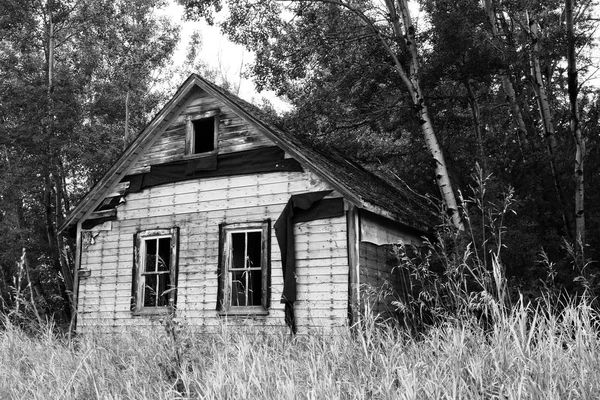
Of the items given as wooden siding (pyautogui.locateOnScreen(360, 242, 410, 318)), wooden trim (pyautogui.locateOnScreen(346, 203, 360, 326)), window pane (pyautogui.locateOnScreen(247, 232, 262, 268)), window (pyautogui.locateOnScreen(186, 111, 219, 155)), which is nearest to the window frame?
window (pyautogui.locateOnScreen(186, 111, 219, 155))

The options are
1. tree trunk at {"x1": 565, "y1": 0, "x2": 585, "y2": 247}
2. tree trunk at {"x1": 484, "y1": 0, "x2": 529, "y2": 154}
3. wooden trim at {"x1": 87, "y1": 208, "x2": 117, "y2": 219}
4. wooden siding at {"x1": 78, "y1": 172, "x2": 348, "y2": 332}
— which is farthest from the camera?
tree trunk at {"x1": 484, "y1": 0, "x2": 529, "y2": 154}

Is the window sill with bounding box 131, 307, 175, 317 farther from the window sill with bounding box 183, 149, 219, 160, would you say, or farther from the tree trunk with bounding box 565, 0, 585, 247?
the tree trunk with bounding box 565, 0, 585, 247

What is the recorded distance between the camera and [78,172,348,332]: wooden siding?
1072 cm

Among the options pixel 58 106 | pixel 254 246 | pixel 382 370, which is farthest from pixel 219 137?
pixel 58 106

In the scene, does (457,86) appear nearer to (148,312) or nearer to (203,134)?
(203,134)

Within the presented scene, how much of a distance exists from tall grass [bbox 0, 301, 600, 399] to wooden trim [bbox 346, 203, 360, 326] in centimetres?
469

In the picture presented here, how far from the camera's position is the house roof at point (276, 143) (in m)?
10.8

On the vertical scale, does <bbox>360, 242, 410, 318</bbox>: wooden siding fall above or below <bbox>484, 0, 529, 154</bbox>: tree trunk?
below

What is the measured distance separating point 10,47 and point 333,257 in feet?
71.1

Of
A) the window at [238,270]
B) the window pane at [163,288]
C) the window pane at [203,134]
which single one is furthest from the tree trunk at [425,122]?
the window pane at [163,288]

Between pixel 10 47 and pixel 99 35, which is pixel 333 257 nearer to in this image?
pixel 99 35

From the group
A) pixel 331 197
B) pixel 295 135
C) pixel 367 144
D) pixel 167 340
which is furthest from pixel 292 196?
pixel 367 144

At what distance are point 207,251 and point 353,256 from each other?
319 centimetres

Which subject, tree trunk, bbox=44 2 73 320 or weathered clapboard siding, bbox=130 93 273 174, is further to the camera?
tree trunk, bbox=44 2 73 320
